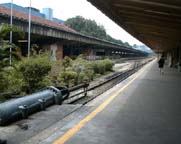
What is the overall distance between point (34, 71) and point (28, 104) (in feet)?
19.2

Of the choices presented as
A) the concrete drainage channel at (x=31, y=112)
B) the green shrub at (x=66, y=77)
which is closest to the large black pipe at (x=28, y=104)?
the concrete drainage channel at (x=31, y=112)

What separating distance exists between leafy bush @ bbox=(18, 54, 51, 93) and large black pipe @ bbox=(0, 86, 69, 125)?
2.57m

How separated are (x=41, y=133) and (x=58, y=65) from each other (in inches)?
593

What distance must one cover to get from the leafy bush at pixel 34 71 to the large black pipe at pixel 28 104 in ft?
8.44

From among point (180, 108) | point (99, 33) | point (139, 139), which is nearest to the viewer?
point (139, 139)

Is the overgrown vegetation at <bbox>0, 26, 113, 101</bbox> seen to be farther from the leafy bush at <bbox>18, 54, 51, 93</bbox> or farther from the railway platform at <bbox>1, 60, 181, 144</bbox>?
the railway platform at <bbox>1, 60, 181, 144</bbox>

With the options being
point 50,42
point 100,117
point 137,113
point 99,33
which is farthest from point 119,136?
point 99,33

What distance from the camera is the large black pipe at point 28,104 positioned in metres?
9.56

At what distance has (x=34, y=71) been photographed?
16.7 meters

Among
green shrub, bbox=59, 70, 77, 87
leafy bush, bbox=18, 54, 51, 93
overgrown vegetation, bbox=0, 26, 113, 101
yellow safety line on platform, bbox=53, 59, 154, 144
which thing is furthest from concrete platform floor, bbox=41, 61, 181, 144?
green shrub, bbox=59, 70, 77, 87

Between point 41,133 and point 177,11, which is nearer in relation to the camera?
point 41,133

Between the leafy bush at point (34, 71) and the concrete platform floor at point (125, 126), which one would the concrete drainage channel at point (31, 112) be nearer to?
the concrete platform floor at point (125, 126)

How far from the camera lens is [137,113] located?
39.6 feet

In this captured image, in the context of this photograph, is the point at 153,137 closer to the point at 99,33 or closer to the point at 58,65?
the point at 58,65
